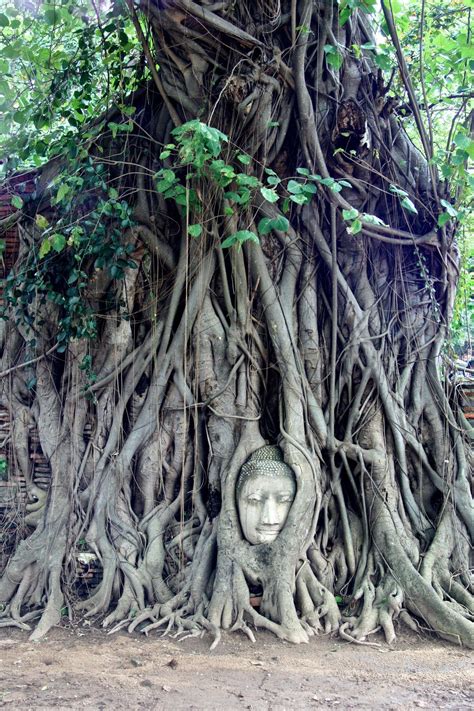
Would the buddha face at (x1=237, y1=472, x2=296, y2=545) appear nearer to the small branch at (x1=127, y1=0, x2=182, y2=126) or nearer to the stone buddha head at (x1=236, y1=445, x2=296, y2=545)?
the stone buddha head at (x1=236, y1=445, x2=296, y2=545)

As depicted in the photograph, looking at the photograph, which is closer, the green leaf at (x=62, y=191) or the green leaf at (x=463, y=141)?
the green leaf at (x=463, y=141)

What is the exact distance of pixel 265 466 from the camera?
4117mm

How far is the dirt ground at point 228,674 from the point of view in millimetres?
2889

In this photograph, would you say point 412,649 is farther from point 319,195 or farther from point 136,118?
point 136,118

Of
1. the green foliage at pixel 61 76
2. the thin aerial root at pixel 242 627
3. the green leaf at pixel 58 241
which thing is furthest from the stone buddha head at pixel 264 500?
the green foliage at pixel 61 76

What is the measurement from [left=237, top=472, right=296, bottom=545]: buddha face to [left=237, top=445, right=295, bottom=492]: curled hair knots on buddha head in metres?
0.02

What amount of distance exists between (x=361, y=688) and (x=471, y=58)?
3.92m

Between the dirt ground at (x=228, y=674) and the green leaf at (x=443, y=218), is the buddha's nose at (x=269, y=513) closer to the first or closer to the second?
the dirt ground at (x=228, y=674)

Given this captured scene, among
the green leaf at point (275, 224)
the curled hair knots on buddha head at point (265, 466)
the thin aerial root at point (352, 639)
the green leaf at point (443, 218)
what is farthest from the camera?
the green leaf at point (443, 218)

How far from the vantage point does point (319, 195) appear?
468 centimetres

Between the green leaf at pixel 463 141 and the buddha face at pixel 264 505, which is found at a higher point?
the green leaf at pixel 463 141

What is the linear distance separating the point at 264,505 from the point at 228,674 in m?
1.05

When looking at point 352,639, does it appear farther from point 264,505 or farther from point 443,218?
point 443,218

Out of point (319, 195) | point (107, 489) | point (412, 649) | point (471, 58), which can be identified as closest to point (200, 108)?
point (319, 195)
